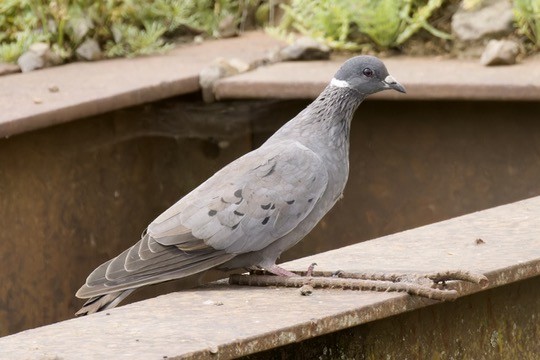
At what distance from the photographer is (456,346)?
3.34m

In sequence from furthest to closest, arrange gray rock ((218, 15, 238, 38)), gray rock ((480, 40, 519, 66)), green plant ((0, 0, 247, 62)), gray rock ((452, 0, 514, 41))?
gray rock ((218, 15, 238, 38)), green plant ((0, 0, 247, 62)), gray rock ((452, 0, 514, 41)), gray rock ((480, 40, 519, 66))

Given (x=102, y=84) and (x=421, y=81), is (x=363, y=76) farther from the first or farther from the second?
(x=102, y=84)

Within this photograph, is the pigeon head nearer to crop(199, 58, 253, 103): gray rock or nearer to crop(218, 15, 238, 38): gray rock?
crop(199, 58, 253, 103): gray rock

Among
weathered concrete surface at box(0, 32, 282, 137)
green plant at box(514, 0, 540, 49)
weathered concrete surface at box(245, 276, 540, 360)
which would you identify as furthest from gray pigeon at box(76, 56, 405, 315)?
green plant at box(514, 0, 540, 49)

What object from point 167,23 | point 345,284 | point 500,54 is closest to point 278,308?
point 345,284

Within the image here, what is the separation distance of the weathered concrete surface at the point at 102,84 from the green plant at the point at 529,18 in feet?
4.51

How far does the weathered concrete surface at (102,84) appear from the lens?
17.3 feet

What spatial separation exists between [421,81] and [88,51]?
1.98 metres

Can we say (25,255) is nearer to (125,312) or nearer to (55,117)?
(55,117)

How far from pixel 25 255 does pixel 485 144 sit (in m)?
2.13

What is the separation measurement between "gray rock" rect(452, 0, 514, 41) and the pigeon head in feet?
6.26

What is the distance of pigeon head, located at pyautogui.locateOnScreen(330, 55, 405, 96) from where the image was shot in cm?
444

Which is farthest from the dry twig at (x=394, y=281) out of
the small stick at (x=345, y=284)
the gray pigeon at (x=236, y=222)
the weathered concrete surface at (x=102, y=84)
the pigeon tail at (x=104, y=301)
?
the weathered concrete surface at (x=102, y=84)

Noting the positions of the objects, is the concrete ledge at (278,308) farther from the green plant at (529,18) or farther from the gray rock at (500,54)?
the green plant at (529,18)
